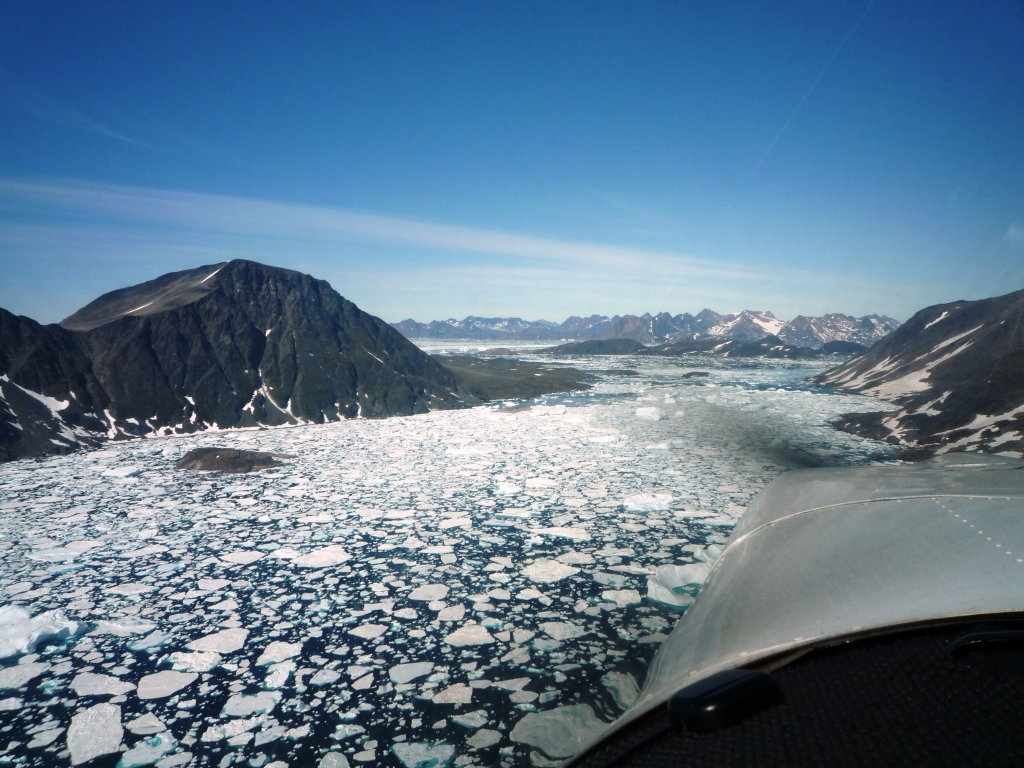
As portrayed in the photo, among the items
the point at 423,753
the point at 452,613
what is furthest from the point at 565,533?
the point at 423,753

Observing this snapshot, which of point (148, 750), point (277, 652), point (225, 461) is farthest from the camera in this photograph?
point (225, 461)

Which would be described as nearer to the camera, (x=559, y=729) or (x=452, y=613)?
(x=559, y=729)

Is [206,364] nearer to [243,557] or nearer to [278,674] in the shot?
[243,557]

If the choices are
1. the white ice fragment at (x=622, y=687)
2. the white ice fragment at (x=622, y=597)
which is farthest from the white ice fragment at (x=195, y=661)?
the white ice fragment at (x=622, y=597)

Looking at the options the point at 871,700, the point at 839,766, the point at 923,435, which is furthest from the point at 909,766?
the point at 923,435

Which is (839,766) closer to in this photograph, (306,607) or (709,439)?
(306,607)

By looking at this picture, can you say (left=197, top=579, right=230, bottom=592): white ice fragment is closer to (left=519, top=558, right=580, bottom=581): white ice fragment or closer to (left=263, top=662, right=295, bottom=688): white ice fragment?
(left=263, top=662, right=295, bottom=688): white ice fragment
